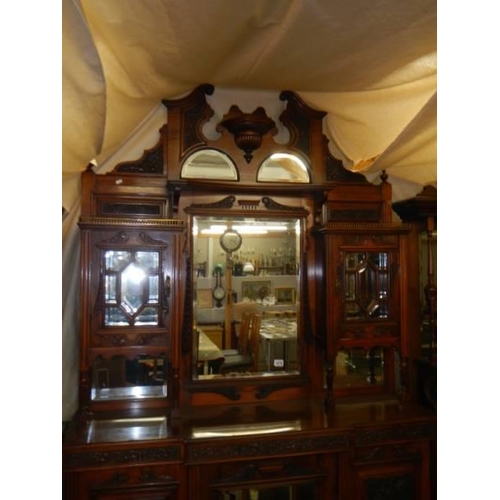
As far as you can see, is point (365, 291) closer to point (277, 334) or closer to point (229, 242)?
point (277, 334)

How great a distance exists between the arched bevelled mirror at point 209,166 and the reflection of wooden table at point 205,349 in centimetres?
75

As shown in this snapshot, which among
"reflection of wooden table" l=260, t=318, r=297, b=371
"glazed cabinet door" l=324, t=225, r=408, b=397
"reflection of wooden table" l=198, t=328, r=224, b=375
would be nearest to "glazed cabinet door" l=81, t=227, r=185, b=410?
"reflection of wooden table" l=198, t=328, r=224, b=375

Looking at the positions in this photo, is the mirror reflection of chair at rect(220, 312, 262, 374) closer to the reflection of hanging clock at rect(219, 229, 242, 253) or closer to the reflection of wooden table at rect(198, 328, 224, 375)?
the reflection of wooden table at rect(198, 328, 224, 375)

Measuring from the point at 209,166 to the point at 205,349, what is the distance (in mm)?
895

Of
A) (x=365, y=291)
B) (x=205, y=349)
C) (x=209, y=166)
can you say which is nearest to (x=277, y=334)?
(x=205, y=349)

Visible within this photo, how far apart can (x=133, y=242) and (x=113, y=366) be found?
624 mm

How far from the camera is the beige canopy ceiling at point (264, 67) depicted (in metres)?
1.28

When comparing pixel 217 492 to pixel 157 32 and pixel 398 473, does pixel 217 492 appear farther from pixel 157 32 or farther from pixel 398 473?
pixel 157 32

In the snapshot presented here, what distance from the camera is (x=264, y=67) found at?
181 centimetres

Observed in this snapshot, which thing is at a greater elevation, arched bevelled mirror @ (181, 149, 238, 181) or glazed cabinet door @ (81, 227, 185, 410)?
arched bevelled mirror @ (181, 149, 238, 181)

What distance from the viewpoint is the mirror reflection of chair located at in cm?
205

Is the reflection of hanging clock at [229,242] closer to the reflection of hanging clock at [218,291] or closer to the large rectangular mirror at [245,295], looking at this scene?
the large rectangular mirror at [245,295]
